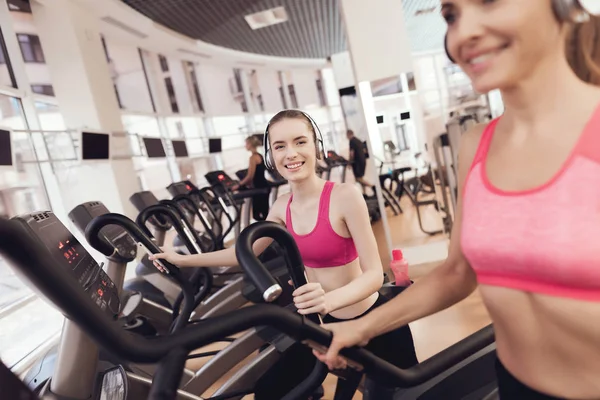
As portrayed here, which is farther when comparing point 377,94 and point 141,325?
point 377,94

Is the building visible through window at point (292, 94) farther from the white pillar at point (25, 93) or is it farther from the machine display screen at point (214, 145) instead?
the white pillar at point (25, 93)

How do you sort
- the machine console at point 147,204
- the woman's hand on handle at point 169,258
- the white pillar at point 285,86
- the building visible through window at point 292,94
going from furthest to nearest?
1. the building visible through window at point 292,94
2. the white pillar at point 285,86
3. the machine console at point 147,204
4. the woman's hand on handle at point 169,258

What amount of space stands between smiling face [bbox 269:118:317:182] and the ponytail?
1.06 meters

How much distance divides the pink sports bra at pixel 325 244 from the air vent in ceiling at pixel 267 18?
6859mm

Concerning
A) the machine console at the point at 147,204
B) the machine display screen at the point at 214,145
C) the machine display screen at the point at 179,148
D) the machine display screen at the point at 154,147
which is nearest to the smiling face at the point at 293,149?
the machine console at the point at 147,204

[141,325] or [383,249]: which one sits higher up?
[141,325]

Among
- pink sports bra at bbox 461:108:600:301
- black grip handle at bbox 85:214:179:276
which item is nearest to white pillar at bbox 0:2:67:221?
black grip handle at bbox 85:214:179:276

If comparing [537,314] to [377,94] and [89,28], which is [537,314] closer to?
[377,94]

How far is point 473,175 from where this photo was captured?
820 millimetres

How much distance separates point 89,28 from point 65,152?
1.85 metres

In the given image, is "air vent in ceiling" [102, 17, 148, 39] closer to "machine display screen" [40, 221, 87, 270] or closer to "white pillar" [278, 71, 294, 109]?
"machine display screen" [40, 221, 87, 270]

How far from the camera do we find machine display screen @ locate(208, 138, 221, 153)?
792 centimetres

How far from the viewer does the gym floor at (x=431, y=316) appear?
288cm

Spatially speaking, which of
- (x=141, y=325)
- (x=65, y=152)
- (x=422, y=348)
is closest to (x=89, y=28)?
(x=65, y=152)
